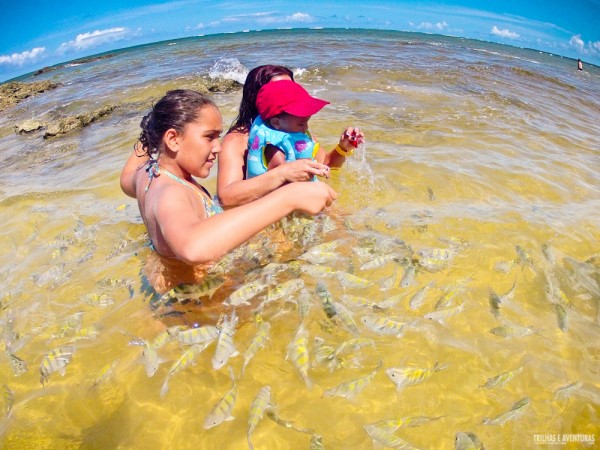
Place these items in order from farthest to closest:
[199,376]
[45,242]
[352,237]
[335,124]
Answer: [335,124] < [45,242] < [352,237] < [199,376]

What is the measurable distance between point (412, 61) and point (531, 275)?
19.1 m

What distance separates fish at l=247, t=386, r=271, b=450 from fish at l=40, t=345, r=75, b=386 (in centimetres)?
153

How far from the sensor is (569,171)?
6.48 metres

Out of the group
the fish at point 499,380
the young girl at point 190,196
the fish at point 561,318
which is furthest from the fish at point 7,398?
the fish at point 561,318

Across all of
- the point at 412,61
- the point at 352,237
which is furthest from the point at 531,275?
the point at 412,61

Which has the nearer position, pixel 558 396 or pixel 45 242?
pixel 558 396

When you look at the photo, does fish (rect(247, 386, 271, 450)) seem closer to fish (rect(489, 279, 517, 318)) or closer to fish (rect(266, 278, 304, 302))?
fish (rect(266, 278, 304, 302))

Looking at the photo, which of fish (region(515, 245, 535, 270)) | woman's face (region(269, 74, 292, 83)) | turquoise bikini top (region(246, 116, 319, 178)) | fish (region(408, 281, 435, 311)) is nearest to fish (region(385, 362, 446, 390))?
fish (region(408, 281, 435, 311))

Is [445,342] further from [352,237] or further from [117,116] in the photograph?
[117,116]

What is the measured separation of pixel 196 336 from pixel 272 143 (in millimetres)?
1901

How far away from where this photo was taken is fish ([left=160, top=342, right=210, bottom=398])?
102 inches

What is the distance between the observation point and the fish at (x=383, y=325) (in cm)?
289

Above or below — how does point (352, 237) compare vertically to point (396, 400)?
above

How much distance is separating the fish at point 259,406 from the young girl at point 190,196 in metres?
0.92
